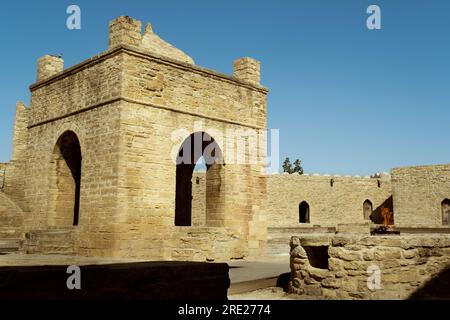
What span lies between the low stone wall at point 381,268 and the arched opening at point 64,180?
8.16m

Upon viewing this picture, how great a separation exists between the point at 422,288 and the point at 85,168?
822cm

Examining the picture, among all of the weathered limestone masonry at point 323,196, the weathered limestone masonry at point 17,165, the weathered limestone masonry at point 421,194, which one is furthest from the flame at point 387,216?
the weathered limestone masonry at point 17,165

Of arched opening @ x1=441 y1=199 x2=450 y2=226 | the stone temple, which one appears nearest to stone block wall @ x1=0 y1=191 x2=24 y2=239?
the stone temple

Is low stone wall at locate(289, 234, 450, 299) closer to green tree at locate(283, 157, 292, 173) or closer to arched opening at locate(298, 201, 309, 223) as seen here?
arched opening at locate(298, 201, 309, 223)

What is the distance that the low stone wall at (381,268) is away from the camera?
21.6ft

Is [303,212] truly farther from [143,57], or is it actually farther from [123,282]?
[123,282]

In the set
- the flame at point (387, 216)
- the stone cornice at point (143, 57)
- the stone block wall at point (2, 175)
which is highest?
the stone cornice at point (143, 57)

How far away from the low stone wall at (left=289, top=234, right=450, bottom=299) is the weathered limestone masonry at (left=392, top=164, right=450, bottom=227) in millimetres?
19370

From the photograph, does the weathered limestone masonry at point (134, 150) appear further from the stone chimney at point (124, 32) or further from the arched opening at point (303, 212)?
the arched opening at point (303, 212)

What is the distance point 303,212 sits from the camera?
1157 inches

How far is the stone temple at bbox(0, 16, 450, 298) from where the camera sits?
1088 cm

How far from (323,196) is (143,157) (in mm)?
19504
